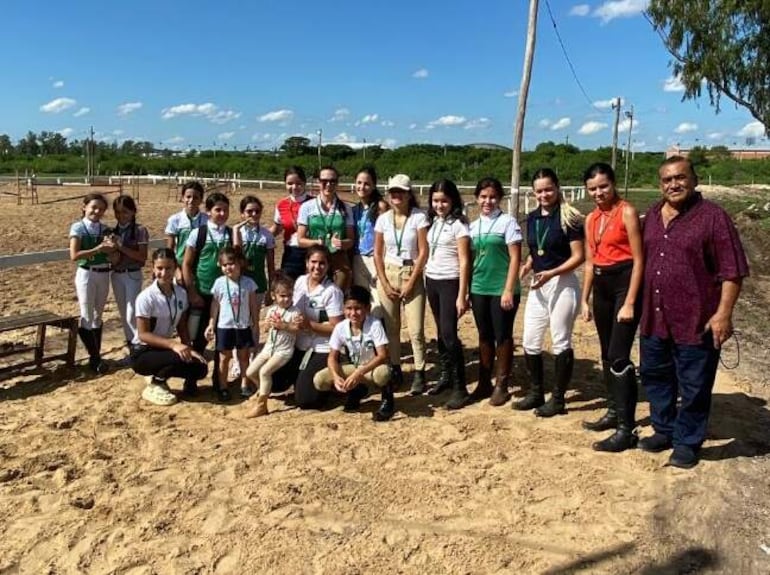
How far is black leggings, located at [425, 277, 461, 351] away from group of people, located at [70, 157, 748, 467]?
0.5 inches

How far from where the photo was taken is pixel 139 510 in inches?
133

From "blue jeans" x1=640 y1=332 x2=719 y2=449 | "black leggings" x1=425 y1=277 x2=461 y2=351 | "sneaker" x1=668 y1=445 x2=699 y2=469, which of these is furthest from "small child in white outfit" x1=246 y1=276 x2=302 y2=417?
"sneaker" x1=668 y1=445 x2=699 y2=469

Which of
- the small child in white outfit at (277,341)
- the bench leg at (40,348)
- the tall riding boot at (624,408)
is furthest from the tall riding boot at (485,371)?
the bench leg at (40,348)

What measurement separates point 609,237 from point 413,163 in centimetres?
6337

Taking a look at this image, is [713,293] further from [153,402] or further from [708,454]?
[153,402]

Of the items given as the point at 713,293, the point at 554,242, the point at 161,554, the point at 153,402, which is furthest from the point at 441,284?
the point at 161,554

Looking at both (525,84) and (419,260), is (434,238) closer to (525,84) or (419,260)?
(419,260)

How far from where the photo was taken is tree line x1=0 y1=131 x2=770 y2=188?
6094 cm

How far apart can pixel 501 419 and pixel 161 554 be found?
2338 millimetres

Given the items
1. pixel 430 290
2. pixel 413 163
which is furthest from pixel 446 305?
pixel 413 163

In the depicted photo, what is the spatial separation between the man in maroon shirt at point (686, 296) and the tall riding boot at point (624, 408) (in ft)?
0.37

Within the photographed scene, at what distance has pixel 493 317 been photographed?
4.72 meters

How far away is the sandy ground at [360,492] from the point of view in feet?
9.87

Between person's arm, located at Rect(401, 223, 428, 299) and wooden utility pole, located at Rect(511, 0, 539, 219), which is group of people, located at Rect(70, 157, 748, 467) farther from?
wooden utility pole, located at Rect(511, 0, 539, 219)
